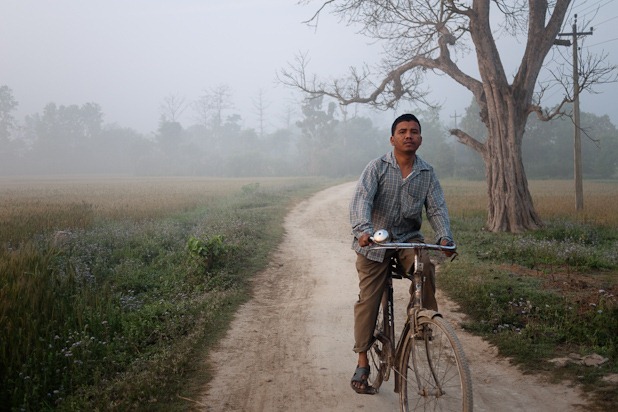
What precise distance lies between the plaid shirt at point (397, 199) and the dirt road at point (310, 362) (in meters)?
1.38

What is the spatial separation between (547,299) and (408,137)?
4005 millimetres

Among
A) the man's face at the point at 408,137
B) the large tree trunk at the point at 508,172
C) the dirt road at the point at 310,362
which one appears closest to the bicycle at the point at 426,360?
the dirt road at the point at 310,362

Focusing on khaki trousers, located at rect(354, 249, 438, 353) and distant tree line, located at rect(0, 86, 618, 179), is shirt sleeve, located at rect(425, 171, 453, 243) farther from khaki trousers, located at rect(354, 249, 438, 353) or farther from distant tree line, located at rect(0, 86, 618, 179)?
distant tree line, located at rect(0, 86, 618, 179)

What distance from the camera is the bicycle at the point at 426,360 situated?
9.20ft

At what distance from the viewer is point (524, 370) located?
173 inches

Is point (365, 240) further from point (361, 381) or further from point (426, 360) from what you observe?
point (361, 381)

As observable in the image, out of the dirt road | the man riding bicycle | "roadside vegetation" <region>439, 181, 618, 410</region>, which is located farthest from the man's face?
"roadside vegetation" <region>439, 181, 618, 410</region>

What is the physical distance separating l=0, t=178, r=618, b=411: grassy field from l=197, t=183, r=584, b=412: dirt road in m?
0.26

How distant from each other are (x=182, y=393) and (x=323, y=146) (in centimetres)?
6159

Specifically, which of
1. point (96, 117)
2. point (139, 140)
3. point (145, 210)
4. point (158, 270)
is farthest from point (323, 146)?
point (158, 270)

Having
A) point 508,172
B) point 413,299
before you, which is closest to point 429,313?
point 413,299

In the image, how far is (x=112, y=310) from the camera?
592 centimetres

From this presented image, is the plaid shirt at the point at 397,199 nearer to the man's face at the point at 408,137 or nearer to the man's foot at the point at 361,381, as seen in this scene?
the man's face at the point at 408,137

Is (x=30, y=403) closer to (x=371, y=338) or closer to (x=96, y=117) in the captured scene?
(x=371, y=338)
